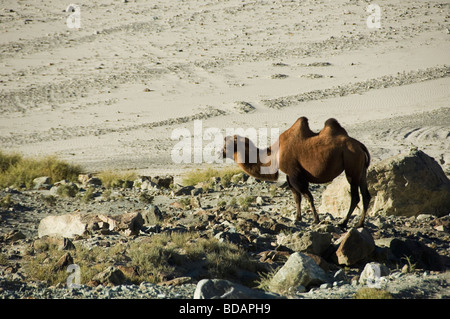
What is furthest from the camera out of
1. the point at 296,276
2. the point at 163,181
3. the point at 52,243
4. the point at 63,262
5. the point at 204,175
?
the point at 204,175

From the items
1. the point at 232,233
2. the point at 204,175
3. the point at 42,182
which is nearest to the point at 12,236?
the point at 232,233

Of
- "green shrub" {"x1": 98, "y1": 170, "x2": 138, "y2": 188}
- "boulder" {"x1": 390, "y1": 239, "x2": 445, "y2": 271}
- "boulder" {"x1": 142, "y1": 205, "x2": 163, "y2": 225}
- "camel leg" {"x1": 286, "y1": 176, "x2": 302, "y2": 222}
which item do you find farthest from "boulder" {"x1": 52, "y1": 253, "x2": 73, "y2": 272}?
"green shrub" {"x1": 98, "y1": 170, "x2": 138, "y2": 188}

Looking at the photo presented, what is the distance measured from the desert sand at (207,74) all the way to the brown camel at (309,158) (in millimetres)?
7249

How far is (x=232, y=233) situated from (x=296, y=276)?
7.32ft

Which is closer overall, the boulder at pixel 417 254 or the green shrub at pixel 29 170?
the boulder at pixel 417 254

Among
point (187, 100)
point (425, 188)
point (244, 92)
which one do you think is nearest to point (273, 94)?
point (244, 92)

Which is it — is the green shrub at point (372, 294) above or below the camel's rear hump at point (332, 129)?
below

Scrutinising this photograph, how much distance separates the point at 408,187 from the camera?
1152 cm

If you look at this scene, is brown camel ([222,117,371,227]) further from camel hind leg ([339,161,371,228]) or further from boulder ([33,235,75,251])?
boulder ([33,235,75,251])

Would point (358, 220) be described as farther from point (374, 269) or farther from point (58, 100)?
point (58, 100)

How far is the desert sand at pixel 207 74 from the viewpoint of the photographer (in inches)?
930

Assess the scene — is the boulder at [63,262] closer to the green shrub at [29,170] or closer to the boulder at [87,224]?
the boulder at [87,224]

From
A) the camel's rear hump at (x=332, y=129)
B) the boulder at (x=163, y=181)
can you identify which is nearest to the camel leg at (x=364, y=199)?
the camel's rear hump at (x=332, y=129)

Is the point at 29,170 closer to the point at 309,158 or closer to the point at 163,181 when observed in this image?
the point at 163,181
